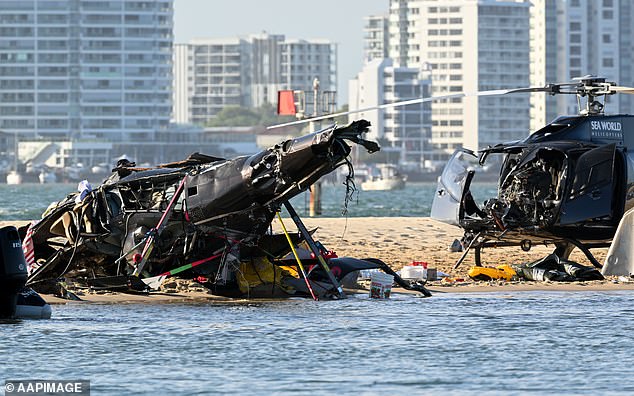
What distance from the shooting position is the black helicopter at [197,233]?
1919 cm

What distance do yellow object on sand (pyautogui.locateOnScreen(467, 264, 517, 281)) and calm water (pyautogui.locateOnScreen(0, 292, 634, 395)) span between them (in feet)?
8.18

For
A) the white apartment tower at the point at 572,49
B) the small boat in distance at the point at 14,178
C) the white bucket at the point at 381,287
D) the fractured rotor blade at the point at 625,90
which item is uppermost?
the white apartment tower at the point at 572,49

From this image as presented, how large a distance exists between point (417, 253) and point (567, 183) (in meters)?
7.00

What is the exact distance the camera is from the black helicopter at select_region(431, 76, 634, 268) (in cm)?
2255

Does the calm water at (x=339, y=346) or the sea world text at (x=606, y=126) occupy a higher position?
the sea world text at (x=606, y=126)

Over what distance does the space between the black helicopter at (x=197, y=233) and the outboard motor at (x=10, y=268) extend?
100 inches

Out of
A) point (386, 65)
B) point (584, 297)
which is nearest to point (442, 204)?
point (584, 297)

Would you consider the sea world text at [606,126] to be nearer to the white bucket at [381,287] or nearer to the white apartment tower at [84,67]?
the white bucket at [381,287]

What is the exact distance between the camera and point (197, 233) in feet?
64.7

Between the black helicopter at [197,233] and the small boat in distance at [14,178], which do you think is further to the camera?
the small boat in distance at [14,178]

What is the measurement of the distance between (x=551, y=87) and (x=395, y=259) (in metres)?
5.84

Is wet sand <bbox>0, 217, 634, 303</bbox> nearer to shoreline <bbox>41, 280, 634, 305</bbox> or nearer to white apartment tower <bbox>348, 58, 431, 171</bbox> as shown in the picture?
shoreline <bbox>41, 280, 634, 305</bbox>

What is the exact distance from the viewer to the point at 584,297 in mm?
21156

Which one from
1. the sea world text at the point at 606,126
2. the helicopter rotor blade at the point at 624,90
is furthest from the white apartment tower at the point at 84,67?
the helicopter rotor blade at the point at 624,90
